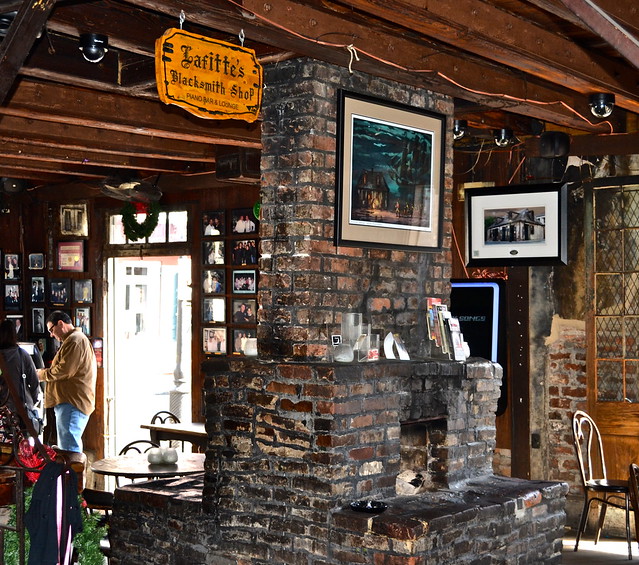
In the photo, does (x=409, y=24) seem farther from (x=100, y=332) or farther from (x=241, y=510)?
(x=100, y=332)

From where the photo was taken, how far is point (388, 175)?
5078mm

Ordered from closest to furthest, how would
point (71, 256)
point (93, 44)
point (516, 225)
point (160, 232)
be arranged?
point (93, 44) < point (516, 225) < point (160, 232) < point (71, 256)

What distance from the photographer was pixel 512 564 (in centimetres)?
507

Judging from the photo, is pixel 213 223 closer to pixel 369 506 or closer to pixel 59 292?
pixel 59 292

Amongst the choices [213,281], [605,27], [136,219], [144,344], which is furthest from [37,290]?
[605,27]

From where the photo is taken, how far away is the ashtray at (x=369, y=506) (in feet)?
14.7

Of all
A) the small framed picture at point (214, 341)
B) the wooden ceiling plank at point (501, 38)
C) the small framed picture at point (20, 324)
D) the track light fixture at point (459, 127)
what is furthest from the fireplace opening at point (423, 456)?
the small framed picture at point (20, 324)

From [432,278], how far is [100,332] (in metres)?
5.32

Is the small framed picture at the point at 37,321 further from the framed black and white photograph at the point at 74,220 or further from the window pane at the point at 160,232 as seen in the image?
the window pane at the point at 160,232

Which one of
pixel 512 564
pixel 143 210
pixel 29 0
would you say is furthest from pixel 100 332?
pixel 29 0

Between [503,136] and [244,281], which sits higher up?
[503,136]

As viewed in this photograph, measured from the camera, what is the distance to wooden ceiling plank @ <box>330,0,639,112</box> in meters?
3.94

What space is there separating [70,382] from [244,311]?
1.63 meters

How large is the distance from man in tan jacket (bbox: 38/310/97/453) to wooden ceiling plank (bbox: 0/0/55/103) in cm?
573
